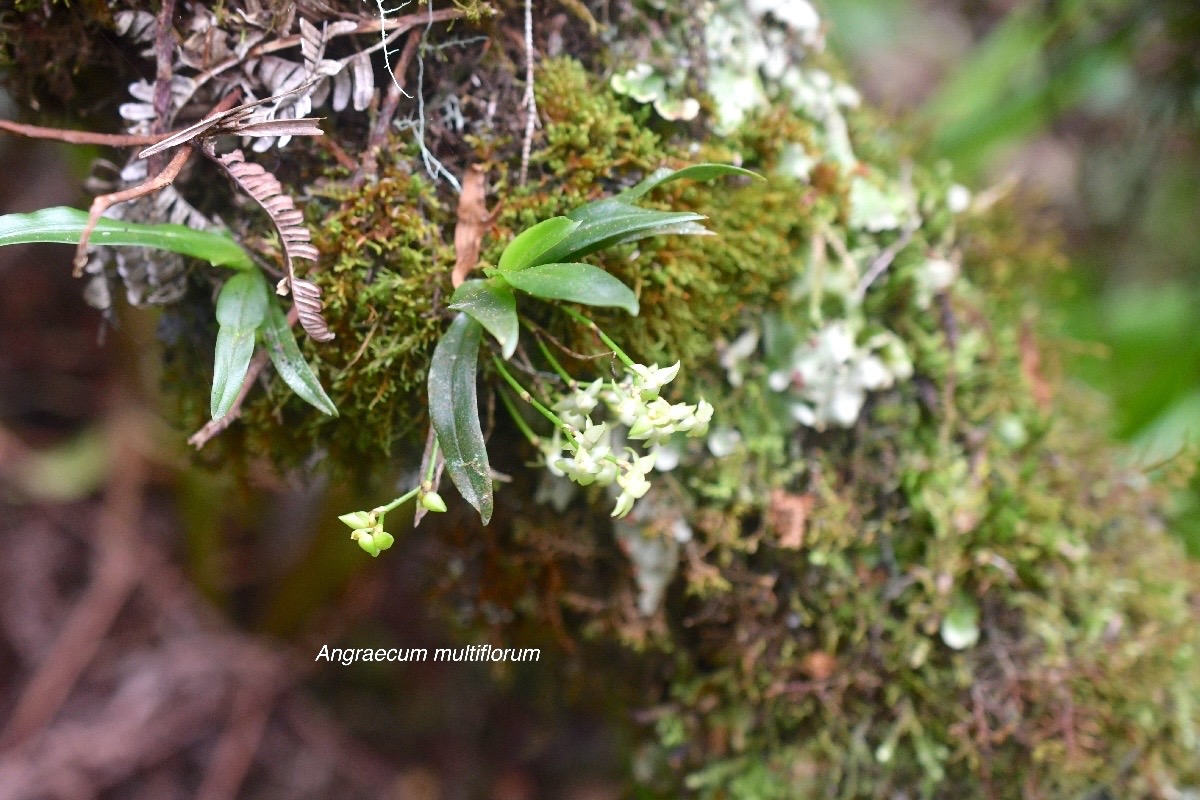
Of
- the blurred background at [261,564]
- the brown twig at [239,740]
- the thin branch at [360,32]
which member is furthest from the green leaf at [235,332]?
the brown twig at [239,740]

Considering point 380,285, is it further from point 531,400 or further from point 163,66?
point 163,66

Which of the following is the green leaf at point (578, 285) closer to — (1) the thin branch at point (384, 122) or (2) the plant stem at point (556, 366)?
(2) the plant stem at point (556, 366)

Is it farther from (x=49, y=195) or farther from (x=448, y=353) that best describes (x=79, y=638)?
(x=448, y=353)

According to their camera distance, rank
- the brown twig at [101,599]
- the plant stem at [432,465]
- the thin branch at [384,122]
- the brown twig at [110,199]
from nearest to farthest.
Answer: the brown twig at [110,199] → the plant stem at [432,465] → the thin branch at [384,122] → the brown twig at [101,599]

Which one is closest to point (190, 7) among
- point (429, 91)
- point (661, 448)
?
point (429, 91)

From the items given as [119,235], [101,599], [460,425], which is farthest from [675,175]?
[101,599]
